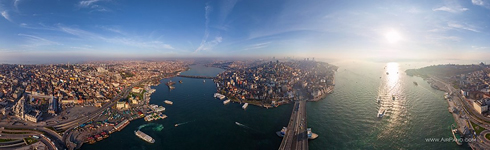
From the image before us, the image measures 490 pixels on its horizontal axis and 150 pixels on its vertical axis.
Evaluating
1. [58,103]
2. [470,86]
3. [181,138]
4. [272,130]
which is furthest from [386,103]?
[58,103]

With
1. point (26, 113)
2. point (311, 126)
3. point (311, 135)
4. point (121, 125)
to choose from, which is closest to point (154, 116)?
point (121, 125)

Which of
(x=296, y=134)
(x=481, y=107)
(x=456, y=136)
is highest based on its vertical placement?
(x=481, y=107)

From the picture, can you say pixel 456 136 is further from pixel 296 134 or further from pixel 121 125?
pixel 121 125

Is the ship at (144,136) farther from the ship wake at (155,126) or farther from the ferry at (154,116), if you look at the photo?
the ferry at (154,116)

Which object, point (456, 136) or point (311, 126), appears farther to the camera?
point (311, 126)

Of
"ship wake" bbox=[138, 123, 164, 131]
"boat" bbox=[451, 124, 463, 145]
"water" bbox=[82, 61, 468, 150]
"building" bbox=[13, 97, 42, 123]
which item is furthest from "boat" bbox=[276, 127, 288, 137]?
"building" bbox=[13, 97, 42, 123]

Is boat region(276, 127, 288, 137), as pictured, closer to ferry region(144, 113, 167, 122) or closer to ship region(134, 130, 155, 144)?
ship region(134, 130, 155, 144)

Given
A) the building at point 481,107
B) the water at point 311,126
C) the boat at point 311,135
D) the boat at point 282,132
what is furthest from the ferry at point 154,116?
the building at point 481,107

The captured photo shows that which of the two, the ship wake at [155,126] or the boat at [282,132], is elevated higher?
the boat at [282,132]
